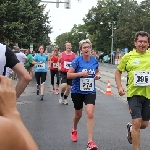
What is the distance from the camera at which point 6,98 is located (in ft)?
5.83

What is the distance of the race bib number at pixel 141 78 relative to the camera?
20.8 ft

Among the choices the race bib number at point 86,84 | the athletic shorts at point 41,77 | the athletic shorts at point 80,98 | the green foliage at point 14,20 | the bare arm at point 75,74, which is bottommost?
the athletic shorts at point 41,77

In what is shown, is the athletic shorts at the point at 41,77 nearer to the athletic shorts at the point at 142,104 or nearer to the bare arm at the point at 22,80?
the athletic shorts at the point at 142,104

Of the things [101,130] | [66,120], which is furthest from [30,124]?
[101,130]

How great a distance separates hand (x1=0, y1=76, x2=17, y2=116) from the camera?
1.76 metres

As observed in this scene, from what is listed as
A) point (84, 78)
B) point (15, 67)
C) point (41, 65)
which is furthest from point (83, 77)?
point (41, 65)

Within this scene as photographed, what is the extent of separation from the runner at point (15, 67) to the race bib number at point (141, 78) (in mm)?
2553

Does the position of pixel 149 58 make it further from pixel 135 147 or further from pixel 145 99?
pixel 135 147

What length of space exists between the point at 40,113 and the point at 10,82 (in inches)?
372

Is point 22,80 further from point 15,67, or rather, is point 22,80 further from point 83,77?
point 83,77

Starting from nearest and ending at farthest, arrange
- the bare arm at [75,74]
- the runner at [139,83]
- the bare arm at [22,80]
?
the bare arm at [22,80]
the runner at [139,83]
the bare arm at [75,74]

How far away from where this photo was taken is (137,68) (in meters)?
6.45

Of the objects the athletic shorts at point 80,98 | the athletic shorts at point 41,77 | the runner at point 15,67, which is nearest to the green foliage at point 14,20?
the athletic shorts at point 41,77

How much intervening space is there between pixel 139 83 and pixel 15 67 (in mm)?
2646
